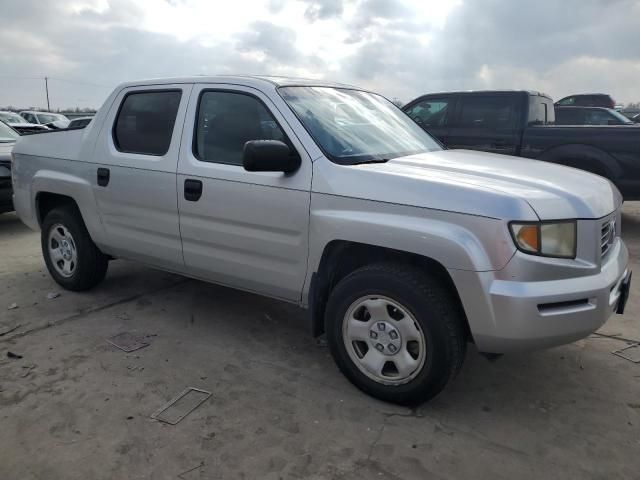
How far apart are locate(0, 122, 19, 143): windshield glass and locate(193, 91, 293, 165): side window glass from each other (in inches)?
224

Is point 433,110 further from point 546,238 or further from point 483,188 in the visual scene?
point 546,238

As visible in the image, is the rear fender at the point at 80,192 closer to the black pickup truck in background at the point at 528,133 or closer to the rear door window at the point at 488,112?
the black pickup truck in background at the point at 528,133

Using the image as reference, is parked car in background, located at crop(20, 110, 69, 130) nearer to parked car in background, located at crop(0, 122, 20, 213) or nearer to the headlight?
parked car in background, located at crop(0, 122, 20, 213)

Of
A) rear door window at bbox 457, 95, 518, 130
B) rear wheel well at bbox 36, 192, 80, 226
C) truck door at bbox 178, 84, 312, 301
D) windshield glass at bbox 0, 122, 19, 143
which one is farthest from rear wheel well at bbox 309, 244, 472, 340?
windshield glass at bbox 0, 122, 19, 143

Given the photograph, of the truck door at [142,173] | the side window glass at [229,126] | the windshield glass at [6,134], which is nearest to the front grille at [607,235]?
the side window glass at [229,126]

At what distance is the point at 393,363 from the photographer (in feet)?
9.84

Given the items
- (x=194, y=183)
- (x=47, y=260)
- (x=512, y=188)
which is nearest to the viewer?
(x=512, y=188)

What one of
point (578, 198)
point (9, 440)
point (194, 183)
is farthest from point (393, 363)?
point (9, 440)

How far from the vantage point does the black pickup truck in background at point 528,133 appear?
22.7ft

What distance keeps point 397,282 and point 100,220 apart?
2.70 m

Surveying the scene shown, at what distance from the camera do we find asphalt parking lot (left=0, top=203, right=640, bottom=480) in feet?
8.36

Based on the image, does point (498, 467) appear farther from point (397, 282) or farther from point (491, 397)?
point (397, 282)

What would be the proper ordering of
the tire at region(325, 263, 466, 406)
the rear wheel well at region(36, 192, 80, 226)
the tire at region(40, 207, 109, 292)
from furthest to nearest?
the rear wheel well at region(36, 192, 80, 226) < the tire at region(40, 207, 109, 292) < the tire at region(325, 263, 466, 406)

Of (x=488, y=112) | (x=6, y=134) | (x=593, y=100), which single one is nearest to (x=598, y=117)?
(x=488, y=112)
